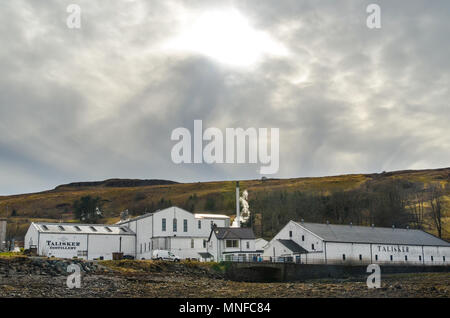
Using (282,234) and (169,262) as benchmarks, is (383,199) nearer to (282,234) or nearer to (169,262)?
(282,234)

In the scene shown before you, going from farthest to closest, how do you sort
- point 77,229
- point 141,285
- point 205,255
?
point 205,255, point 77,229, point 141,285

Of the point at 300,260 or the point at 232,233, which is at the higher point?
the point at 232,233

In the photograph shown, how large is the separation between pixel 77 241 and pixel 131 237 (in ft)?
26.6

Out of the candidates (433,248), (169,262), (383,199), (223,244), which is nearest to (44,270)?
(169,262)

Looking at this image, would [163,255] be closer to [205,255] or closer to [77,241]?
[205,255]

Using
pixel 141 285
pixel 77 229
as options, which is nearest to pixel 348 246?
pixel 141 285

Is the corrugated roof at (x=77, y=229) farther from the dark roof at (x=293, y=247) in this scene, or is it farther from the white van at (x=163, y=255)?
the dark roof at (x=293, y=247)

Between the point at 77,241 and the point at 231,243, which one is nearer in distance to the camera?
the point at 77,241

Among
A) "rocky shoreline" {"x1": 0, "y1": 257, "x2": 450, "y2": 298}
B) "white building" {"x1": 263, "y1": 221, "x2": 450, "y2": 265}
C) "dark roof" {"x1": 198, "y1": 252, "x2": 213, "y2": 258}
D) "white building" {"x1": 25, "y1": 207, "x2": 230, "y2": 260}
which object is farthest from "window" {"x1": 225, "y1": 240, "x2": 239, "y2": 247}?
"rocky shoreline" {"x1": 0, "y1": 257, "x2": 450, "y2": 298}

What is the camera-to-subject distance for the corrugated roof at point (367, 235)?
6812 centimetres

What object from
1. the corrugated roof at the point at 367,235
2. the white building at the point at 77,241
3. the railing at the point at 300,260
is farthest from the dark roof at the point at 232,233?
the white building at the point at 77,241

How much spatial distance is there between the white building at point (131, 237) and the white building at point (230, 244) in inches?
97.6

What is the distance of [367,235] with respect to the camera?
72.1 m
